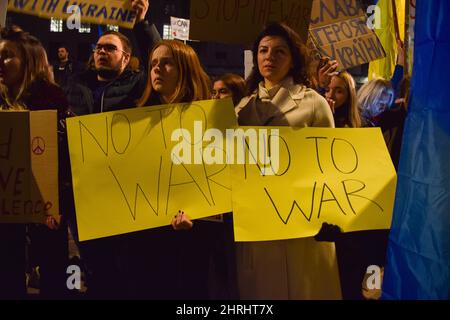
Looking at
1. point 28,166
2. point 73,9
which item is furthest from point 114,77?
point 28,166

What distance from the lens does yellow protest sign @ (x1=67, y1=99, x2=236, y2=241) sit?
222 centimetres

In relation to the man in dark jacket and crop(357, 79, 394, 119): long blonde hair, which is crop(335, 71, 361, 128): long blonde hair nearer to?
crop(357, 79, 394, 119): long blonde hair

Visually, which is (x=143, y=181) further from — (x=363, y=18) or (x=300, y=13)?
(x=363, y=18)

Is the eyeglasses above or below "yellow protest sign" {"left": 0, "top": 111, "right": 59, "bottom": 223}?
A: above

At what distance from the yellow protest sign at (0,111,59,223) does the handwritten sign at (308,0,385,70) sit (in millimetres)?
1078

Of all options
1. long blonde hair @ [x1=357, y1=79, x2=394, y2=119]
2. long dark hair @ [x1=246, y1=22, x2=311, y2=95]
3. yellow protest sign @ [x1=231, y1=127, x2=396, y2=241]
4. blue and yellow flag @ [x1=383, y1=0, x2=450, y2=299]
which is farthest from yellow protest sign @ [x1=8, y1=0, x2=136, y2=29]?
blue and yellow flag @ [x1=383, y1=0, x2=450, y2=299]

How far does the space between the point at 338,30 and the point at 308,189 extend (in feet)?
2.28

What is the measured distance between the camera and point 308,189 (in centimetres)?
226

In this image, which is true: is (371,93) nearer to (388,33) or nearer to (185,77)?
(388,33)

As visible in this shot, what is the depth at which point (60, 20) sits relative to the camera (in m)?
2.29

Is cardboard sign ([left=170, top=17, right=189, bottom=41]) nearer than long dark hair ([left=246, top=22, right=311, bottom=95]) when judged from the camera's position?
No

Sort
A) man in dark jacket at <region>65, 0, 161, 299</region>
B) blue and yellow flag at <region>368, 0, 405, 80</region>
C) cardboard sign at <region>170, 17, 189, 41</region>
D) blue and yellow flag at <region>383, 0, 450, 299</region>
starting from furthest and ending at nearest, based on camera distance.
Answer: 1. blue and yellow flag at <region>368, 0, 405, 80</region>
2. cardboard sign at <region>170, 17, 189, 41</region>
3. man in dark jacket at <region>65, 0, 161, 299</region>
4. blue and yellow flag at <region>383, 0, 450, 299</region>

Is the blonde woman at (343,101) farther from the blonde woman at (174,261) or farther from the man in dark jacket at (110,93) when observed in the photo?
the man in dark jacket at (110,93)
